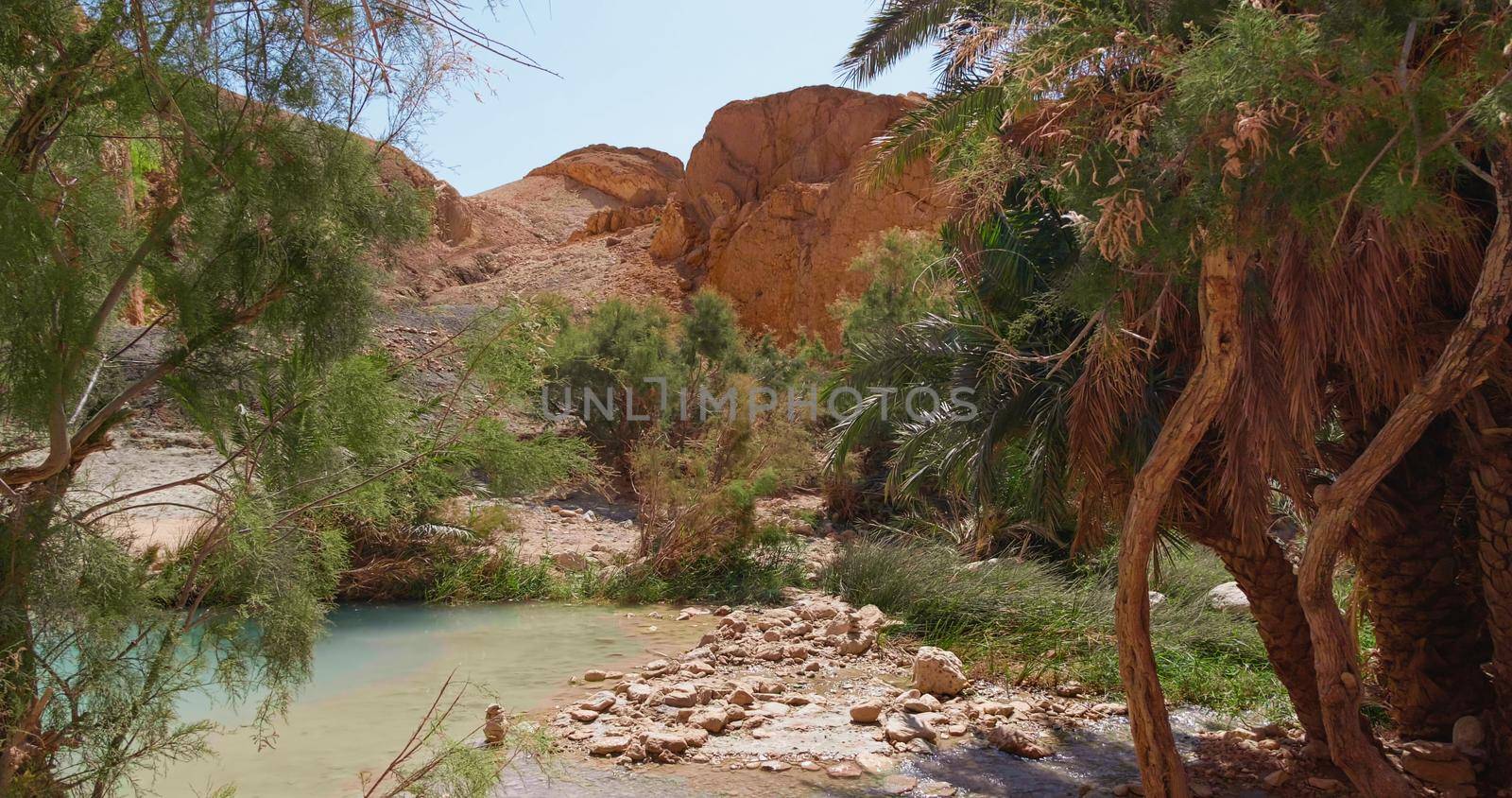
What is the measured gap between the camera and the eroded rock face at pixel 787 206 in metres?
31.4

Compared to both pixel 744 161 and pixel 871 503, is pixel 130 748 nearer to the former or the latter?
pixel 871 503

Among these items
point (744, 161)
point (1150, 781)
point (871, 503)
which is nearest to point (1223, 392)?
point (1150, 781)

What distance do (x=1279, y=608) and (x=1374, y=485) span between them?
81.1 inches

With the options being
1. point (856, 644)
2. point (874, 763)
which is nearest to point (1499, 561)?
point (874, 763)

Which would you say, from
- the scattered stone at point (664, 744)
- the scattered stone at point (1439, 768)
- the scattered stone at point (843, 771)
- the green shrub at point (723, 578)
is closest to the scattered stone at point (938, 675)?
the scattered stone at point (843, 771)

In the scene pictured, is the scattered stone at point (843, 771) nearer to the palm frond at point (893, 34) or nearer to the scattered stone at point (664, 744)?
the scattered stone at point (664, 744)

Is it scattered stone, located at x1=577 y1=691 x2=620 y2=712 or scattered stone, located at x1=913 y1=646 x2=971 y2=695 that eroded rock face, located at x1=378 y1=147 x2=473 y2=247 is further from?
scattered stone, located at x1=913 y1=646 x2=971 y2=695

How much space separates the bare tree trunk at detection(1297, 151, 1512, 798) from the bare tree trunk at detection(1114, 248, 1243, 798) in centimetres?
64

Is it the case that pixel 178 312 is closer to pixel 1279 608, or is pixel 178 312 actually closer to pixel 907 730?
pixel 907 730

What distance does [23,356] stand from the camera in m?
3.04

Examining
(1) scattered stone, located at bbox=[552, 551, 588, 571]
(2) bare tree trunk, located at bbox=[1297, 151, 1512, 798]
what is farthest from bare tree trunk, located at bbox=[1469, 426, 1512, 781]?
(1) scattered stone, located at bbox=[552, 551, 588, 571]

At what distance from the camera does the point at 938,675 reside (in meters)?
8.52

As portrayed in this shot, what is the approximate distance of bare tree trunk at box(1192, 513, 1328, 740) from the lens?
6203 mm

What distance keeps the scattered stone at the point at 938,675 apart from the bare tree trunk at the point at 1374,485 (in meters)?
3.75
